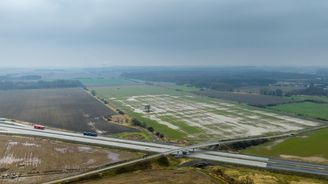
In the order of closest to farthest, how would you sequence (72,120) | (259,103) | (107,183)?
(107,183)
(72,120)
(259,103)

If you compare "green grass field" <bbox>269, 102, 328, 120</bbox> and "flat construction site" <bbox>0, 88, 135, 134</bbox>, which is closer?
"flat construction site" <bbox>0, 88, 135, 134</bbox>

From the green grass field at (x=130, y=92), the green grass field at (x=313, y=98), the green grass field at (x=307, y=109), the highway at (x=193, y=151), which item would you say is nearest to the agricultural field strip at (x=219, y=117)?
the green grass field at (x=307, y=109)

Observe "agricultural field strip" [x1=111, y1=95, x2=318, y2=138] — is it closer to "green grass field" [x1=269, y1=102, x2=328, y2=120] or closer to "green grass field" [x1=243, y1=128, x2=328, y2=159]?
"green grass field" [x1=243, y1=128, x2=328, y2=159]

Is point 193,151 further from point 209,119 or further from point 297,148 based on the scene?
point 209,119

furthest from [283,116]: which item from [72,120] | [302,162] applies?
[72,120]

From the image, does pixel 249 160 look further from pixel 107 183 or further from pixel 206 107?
pixel 206 107

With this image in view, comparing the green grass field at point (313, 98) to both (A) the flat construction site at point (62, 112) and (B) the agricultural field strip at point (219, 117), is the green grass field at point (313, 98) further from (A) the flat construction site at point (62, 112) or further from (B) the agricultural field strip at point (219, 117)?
(A) the flat construction site at point (62, 112)

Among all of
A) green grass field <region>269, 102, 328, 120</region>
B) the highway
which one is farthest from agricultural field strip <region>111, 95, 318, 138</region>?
the highway

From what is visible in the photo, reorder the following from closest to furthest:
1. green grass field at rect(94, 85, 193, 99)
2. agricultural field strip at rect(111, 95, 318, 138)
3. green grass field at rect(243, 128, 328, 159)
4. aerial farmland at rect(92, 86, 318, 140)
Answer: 1. green grass field at rect(243, 128, 328, 159)
2. aerial farmland at rect(92, 86, 318, 140)
3. agricultural field strip at rect(111, 95, 318, 138)
4. green grass field at rect(94, 85, 193, 99)
